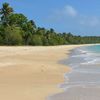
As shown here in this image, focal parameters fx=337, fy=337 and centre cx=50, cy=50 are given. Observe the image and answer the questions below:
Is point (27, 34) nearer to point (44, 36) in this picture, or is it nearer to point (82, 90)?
point (44, 36)

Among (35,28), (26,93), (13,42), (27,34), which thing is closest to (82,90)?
(26,93)

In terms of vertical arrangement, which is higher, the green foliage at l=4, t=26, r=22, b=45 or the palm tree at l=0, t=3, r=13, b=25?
the palm tree at l=0, t=3, r=13, b=25

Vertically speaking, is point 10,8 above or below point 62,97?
above

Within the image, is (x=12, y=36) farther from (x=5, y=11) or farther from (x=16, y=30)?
(x=5, y=11)

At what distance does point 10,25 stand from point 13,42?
204 inches

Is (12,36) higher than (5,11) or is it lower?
lower

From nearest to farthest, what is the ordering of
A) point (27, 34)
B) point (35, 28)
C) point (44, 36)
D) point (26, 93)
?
point (26, 93)
point (27, 34)
point (35, 28)
point (44, 36)

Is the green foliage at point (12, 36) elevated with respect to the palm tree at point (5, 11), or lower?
lower

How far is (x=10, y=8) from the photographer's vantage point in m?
72.1

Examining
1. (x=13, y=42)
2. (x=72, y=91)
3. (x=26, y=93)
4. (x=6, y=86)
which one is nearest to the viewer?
(x=26, y=93)

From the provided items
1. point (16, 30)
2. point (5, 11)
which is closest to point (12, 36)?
point (16, 30)

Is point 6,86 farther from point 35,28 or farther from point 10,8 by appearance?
point 35,28

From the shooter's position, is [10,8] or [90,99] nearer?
[90,99]

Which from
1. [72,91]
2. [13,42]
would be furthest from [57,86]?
[13,42]
